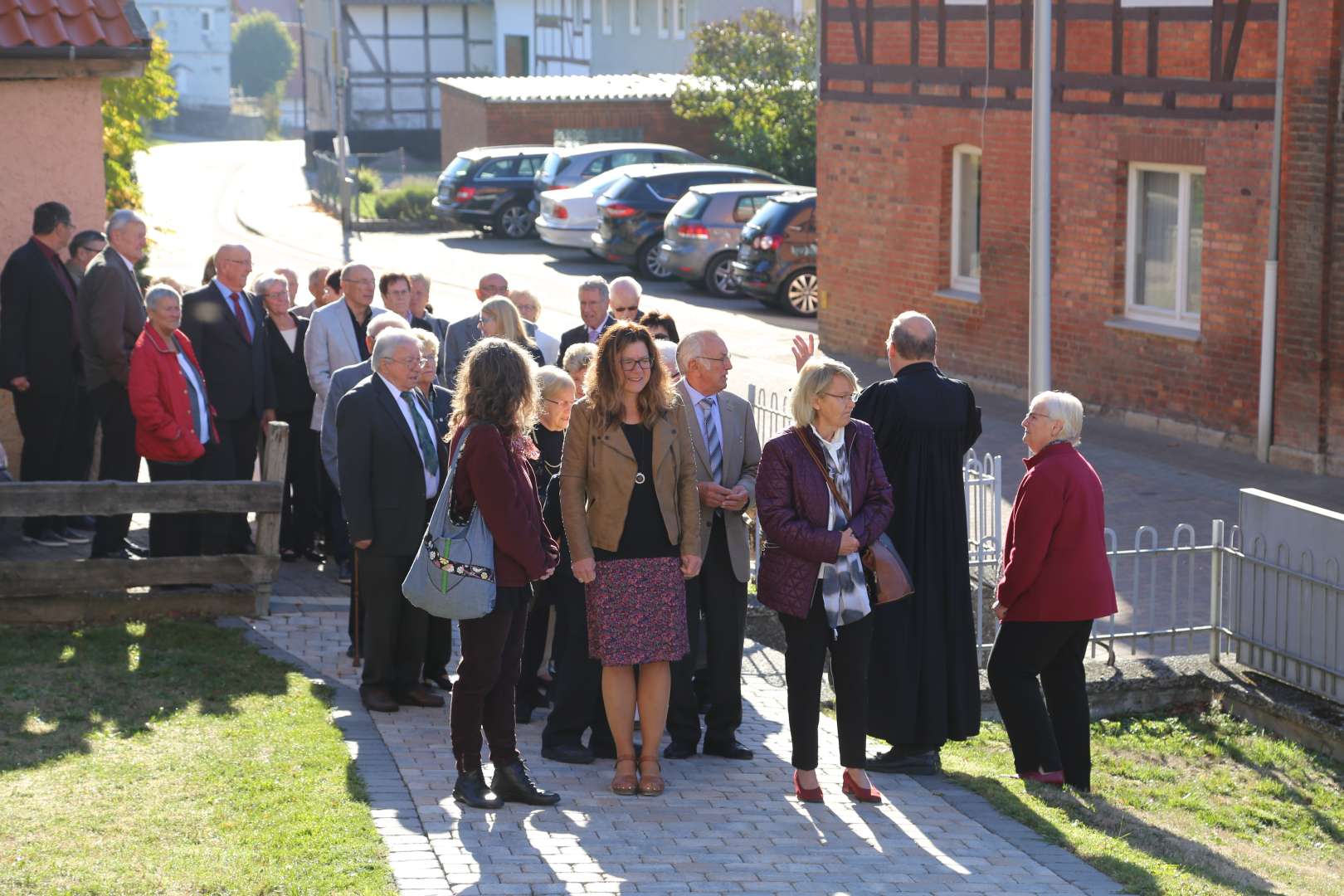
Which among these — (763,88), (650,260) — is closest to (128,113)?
(650,260)

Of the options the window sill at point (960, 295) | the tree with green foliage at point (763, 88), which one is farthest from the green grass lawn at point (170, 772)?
the tree with green foliage at point (763, 88)

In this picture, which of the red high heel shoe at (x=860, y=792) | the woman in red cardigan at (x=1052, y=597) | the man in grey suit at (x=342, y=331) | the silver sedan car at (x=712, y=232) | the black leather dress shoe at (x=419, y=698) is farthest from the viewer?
the silver sedan car at (x=712, y=232)

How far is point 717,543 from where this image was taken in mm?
7594

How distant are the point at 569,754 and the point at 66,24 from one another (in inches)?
278

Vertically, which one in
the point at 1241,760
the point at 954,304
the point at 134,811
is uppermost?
the point at 954,304

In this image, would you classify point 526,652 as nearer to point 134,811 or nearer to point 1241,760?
point 134,811

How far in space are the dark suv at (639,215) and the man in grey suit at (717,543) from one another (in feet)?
67.4

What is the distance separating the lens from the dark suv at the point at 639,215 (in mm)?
28750

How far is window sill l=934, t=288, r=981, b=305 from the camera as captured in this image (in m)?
18.8

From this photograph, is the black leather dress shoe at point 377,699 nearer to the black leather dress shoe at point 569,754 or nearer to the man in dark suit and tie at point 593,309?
the black leather dress shoe at point 569,754

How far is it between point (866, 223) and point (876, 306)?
0.95 meters

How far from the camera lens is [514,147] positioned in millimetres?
35438

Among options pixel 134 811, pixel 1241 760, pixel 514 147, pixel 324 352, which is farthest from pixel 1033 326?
pixel 514 147

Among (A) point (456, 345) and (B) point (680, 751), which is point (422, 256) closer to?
(A) point (456, 345)
